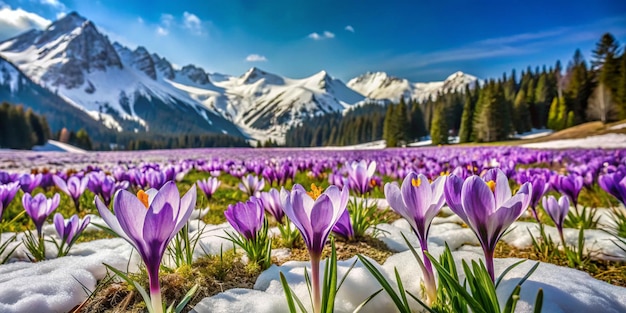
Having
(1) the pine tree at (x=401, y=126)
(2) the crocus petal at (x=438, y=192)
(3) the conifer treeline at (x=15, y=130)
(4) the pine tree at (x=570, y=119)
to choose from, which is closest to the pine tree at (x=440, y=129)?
(1) the pine tree at (x=401, y=126)

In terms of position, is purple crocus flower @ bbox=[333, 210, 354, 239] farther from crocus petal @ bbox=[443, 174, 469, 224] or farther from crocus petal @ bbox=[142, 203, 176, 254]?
crocus petal @ bbox=[142, 203, 176, 254]

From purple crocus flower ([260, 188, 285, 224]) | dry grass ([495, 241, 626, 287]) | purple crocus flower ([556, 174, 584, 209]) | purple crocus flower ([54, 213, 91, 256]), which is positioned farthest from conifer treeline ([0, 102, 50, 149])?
purple crocus flower ([556, 174, 584, 209])

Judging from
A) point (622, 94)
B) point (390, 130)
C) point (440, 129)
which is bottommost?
point (440, 129)

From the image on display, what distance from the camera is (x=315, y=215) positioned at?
100 centimetres

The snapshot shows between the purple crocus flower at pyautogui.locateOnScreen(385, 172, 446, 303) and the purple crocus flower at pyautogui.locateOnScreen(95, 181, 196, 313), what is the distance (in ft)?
2.08

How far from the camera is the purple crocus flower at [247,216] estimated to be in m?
1.48

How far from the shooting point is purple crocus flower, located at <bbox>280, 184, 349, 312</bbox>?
100 cm

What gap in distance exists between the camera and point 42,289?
1.30 meters

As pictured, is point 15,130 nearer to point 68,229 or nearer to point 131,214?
point 68,229

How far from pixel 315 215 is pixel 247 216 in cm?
57

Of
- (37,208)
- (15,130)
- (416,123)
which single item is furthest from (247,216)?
(416,123)

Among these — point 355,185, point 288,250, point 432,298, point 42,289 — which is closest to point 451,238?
point 355,185

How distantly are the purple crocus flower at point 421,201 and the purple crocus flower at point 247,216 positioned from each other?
1.98ft

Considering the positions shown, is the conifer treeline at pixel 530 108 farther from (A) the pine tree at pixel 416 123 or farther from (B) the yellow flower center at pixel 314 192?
(B) the yellow flower center at pixel 314 192
